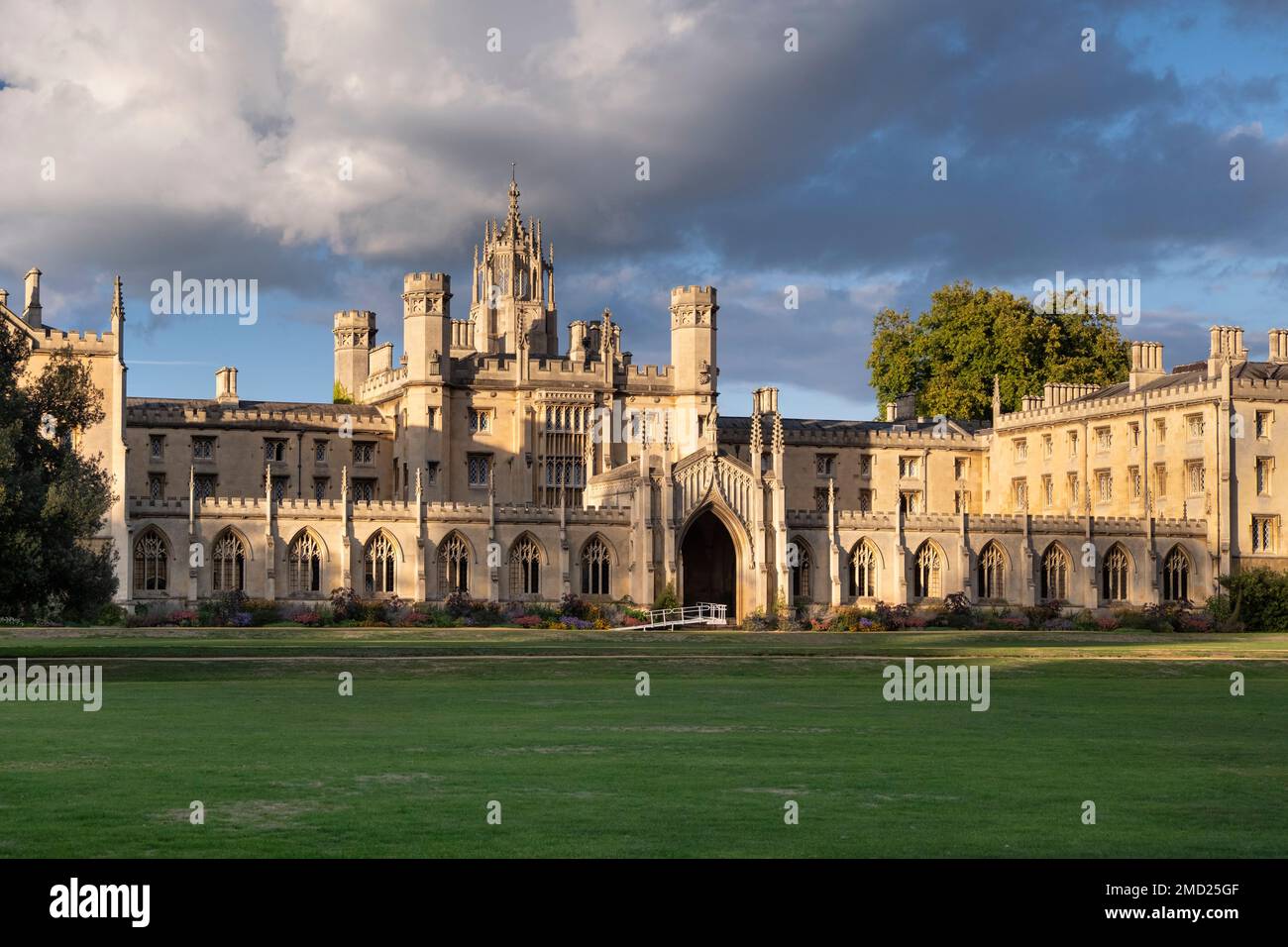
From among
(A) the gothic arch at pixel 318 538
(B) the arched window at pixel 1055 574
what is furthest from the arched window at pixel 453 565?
(B) the arched window at pixel 1055 574

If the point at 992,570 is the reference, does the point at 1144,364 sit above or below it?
above

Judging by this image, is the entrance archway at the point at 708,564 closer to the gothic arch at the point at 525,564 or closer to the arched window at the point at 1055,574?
the gothic arch at the point at 525,564

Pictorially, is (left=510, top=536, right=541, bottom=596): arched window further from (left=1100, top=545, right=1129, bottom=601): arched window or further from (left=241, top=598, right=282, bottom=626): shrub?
(left=1100, top=545, right=1129, bottom=601): arched window

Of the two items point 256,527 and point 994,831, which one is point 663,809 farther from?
point 256,527

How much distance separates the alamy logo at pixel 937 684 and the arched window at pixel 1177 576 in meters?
38.4

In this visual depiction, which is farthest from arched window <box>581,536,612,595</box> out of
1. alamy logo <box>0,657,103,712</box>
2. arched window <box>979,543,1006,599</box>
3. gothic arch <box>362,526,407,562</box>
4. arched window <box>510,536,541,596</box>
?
alamy logo <box>0,657,103,712</box>

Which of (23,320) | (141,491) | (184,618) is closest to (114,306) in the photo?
(23,320)

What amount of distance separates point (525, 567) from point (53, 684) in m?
39.9

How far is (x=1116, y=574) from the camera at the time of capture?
79688mm

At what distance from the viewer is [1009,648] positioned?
173 ft

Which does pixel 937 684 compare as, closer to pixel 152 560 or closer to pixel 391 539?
pixel 391 539

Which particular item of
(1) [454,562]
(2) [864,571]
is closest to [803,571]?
(2) [864,571]

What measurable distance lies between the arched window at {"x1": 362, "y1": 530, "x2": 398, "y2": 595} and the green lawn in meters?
29.7

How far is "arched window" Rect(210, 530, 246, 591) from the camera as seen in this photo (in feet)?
228
